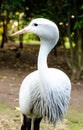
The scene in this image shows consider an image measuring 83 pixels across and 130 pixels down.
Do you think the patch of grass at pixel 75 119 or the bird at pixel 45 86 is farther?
the patch of grass at pixel 75 119

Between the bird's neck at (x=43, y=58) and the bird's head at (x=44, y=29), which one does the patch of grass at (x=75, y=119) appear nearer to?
the bird's neck at (x=43, y=58)

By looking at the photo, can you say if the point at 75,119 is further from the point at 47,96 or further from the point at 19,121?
the point at 47,96

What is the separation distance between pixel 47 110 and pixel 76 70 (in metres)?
6.40

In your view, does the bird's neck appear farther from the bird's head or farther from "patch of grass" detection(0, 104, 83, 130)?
"patch of grass" detection(0, 104, 83, 130)

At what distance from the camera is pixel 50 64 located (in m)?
14.0

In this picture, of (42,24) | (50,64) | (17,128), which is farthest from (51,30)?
(50,64)

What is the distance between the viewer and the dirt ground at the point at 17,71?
8898mm

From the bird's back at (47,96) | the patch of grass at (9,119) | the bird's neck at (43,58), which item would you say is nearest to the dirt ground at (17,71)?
the patch of grass at (9,119)

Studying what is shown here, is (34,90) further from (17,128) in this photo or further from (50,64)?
(50,64)

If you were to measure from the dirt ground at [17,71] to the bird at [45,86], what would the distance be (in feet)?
9.83

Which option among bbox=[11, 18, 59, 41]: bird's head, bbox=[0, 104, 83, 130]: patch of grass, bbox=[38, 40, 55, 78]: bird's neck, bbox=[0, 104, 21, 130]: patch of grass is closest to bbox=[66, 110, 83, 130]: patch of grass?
bbox=[0, 104, 83, 130]: patch of grass

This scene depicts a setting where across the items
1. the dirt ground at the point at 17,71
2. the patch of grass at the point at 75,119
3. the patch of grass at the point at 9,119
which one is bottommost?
the patch of grass at the point at 75,119

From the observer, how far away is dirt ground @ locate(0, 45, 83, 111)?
29.2 ft

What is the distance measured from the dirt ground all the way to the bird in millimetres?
2997
